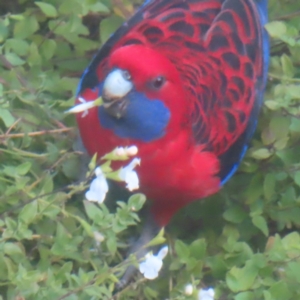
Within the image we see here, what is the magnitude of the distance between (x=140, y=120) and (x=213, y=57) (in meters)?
0.40

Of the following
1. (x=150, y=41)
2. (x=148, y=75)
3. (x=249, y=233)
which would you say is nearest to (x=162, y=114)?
(x=148, y=75)

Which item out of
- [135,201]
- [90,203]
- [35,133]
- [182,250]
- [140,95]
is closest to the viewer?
[135,201]

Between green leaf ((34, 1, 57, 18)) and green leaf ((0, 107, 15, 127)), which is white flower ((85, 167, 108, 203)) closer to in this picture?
green leaf ((0, 107, 15, 127))

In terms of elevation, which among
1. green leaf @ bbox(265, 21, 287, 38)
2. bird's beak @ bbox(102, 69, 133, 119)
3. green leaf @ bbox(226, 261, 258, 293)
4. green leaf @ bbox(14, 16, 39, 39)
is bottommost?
green leaf @ bbox(226, 261, 258, 293)

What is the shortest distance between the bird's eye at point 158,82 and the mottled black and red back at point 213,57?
0.60 ft

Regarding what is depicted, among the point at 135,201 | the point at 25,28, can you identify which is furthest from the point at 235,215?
the point at 25,28

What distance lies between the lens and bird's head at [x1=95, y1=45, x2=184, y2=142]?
1529mm

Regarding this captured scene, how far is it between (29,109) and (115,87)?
452 mm

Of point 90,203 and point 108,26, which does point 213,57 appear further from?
point 90,203

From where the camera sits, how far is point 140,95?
61.9 inches

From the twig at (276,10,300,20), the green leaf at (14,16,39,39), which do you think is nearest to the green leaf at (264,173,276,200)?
the twig at (276,10,300,20)

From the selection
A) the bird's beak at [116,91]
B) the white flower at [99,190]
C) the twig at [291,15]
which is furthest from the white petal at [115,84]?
the twig at [291,15]

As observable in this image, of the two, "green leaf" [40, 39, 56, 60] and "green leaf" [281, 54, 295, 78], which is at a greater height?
"green leaf" [40, 39, 56, 60]

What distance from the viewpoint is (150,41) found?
6.21 ft
